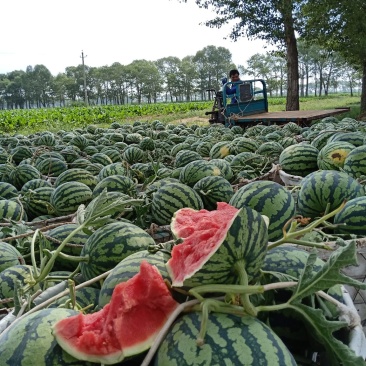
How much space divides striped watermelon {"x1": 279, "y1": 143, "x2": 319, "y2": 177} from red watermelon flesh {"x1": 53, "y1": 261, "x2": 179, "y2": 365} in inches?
113

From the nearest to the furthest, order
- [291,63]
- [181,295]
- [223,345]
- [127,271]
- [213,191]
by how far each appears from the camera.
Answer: [223,345] → [181,295] → [127,271] → [213,191] → [291,63]

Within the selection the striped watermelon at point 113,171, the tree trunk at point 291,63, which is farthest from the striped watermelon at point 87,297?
the tree trunk at point 291,63

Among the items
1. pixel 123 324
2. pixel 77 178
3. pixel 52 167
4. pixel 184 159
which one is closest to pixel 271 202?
pixel 123 324

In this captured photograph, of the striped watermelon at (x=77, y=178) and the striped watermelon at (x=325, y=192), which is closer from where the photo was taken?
the striped watermelon at (x=325, y=192)

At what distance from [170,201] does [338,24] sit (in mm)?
14491

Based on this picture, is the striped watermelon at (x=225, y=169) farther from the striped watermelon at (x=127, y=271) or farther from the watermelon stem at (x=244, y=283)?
the watermelon stem at (x=244, y=283)

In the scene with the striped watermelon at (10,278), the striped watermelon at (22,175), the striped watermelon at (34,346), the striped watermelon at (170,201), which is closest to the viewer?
the striped watermelon at (34,346)

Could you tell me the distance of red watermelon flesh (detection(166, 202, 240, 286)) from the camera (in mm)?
1019

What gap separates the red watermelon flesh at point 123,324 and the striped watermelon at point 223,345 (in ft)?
0.21

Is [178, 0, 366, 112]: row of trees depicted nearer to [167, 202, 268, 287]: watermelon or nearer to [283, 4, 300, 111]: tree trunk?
[283, 4, 300, 111]: tree trunk

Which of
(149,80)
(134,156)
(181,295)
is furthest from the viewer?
(149,80)

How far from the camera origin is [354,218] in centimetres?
211

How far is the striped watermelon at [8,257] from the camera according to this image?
2090 millimetres

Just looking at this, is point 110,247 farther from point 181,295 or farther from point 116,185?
point 116,185
